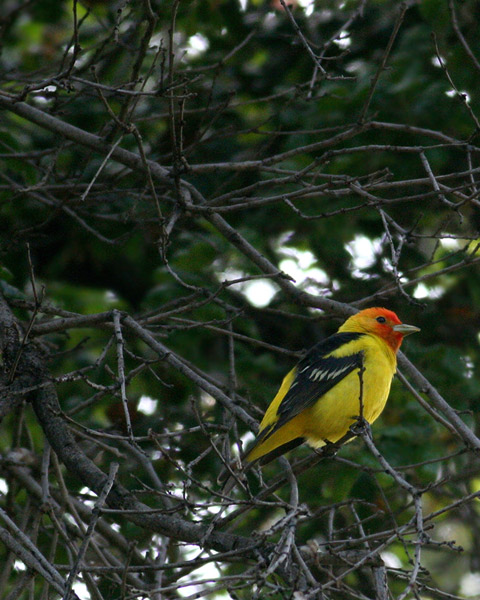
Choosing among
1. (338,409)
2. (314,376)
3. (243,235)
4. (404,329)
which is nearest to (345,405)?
(338,409)

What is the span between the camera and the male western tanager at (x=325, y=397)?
185 inches

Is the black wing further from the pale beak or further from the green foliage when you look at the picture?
the pale beak

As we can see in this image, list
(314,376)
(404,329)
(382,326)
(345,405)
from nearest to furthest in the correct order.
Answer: (345,405) → (314,376) → (404,329) → (382,326)

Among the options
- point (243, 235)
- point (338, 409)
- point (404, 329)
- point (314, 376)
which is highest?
point (243, 235)

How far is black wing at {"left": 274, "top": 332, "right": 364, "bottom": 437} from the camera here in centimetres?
464

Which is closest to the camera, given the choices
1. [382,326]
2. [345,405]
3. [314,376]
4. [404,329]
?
[345,405]

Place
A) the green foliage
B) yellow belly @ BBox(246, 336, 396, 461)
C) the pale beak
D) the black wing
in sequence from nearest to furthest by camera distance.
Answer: the black wing < yellow belly @ BBox(246, 336, 396, 461) < the green foliage < the pale beak

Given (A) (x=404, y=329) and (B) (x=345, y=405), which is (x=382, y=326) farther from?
(B) (x=345, y=405)

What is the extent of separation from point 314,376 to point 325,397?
0.51 ft

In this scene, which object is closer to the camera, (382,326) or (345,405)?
(345,405)

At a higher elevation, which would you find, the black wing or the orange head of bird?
the orange head of bird

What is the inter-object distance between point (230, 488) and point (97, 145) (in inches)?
76.3

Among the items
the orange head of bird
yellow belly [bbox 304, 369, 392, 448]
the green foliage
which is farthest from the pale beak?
yellow belly [bbox 304, 369, 392, 448]

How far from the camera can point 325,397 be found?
15.9 ft
